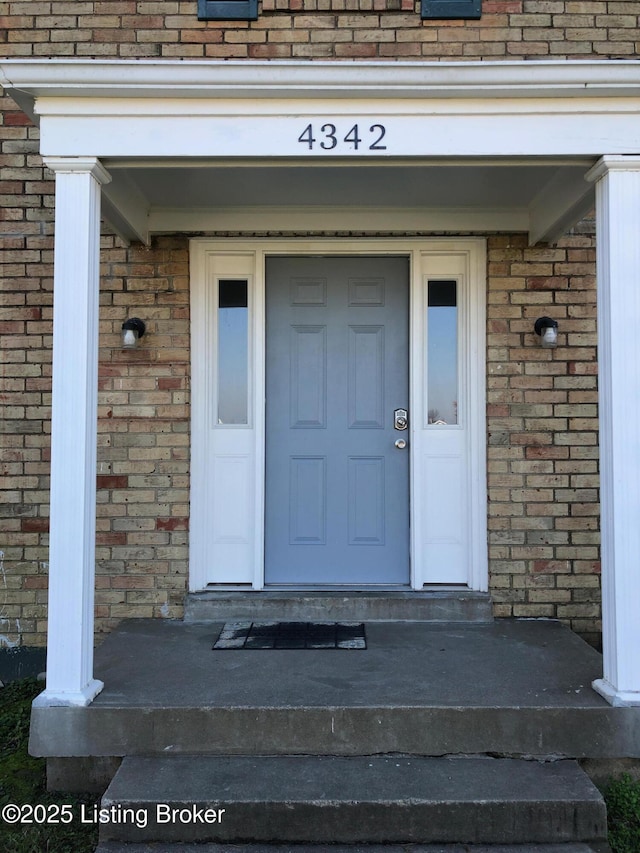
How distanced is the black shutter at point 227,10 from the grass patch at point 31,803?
412 cm

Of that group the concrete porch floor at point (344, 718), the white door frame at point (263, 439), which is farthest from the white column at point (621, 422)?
the white door frame at point (263, 439)

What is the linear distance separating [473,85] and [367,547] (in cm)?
266

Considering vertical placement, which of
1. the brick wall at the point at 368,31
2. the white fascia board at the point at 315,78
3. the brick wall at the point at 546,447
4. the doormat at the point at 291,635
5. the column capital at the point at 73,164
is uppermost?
the brick wall at the point at 368,31

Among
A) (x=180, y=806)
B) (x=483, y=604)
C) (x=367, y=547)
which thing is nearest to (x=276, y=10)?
(x=367, y=547)

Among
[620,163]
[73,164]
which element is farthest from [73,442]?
[620,163]

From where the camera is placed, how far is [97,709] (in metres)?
2.82

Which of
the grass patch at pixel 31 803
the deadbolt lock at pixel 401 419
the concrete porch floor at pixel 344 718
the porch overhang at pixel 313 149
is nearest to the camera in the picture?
the grass patch at pixel 31 803

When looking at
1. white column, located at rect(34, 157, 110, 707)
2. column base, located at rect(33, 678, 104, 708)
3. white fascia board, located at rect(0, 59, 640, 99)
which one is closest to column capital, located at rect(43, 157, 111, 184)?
white column, located at rect(34, 157, 110, 707)

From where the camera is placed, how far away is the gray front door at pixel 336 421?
4.17 m

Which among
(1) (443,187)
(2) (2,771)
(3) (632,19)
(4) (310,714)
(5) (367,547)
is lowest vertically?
(2) (2,771)

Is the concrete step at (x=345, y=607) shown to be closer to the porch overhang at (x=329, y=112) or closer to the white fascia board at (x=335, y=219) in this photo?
the white fascia board at (x=335, y=219)

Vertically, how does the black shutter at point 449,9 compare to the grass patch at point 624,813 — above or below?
above

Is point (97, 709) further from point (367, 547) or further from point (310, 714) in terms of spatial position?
point (367, 547)

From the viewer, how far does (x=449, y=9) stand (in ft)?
12.5
